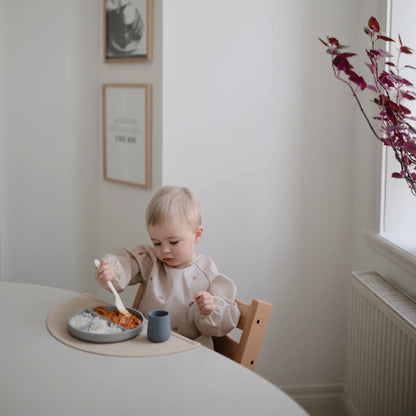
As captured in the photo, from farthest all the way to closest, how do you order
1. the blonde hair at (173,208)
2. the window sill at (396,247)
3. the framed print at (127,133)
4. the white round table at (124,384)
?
1. the framed print at (127,133)
2. the window sill at (396,247)
3. the blonde hair at (173,208)
4. the white round table at (124,384)

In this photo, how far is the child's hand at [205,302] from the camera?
184cm

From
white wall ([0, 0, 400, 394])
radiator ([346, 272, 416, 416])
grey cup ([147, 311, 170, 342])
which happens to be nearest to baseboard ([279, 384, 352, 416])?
white wall ([0, 0, 400, 394])

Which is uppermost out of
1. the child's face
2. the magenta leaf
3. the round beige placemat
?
the magenta leaf

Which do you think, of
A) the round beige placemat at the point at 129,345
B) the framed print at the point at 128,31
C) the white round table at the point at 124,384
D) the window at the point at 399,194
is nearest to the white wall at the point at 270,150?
the framed print at the point at 128,31

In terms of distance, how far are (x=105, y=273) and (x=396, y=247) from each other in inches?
42.1

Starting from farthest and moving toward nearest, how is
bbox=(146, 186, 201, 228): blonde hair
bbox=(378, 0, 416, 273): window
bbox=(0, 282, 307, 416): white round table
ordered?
bbox=(378, 0, 416, 273): window, bbox=(146, 186, 201, 228): blonde hair, bbox=(0, 282, 307, 416): white round table

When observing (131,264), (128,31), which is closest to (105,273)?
(131,264)

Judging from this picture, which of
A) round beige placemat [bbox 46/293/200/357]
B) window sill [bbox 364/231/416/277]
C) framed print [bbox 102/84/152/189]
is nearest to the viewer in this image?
→ round beige placemat [bbox 46/293/200/357]

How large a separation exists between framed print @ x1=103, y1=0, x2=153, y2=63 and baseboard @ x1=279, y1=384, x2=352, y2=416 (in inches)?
64.4

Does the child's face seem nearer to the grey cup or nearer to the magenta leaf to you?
the grey cup

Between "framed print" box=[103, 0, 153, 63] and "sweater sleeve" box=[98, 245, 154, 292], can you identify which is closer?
"sweater sleeve" box=[98, 245, 154, 292]

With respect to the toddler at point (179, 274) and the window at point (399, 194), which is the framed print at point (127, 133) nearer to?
the toddler at point (179, 274)

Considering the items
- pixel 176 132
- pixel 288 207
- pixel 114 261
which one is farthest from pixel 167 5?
pixel 114 261

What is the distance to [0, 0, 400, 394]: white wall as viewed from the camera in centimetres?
272
